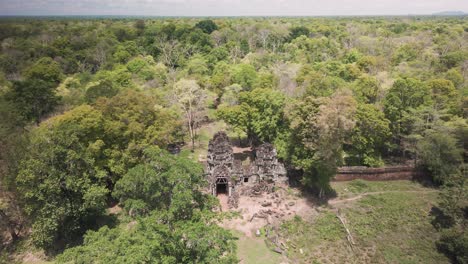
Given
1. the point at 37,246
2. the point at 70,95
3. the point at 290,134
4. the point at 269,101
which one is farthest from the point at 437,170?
the point at 70,95

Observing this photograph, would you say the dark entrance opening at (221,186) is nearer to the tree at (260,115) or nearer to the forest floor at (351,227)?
the forest floor at (351,227)

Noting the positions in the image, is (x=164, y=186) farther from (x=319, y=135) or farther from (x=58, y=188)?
(x=319, y=135)

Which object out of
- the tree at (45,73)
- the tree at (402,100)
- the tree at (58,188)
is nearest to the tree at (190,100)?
the tree at (58,188)

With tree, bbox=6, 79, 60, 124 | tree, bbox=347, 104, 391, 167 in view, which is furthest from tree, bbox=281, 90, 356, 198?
tree, bbox=6, 79, 60, 124

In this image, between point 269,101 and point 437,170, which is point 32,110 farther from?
point 437,170

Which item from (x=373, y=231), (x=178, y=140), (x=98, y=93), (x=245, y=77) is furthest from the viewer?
(x=245, y=77)

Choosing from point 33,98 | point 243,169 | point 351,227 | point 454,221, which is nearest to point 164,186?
point 243,169
